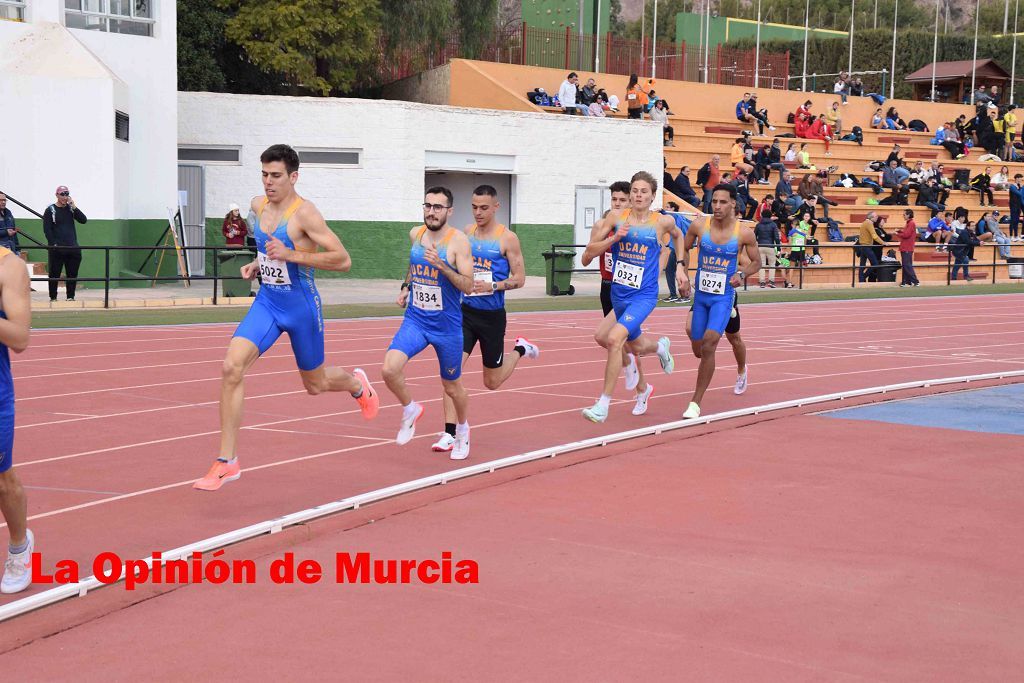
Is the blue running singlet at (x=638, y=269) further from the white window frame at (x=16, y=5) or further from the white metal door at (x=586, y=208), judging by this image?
the white metal door at (x=586, y=208)

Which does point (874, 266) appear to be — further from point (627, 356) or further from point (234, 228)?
point (627, 356)

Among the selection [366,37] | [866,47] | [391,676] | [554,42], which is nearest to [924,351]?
[391,676]

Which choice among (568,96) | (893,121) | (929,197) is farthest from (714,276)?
(893,121)

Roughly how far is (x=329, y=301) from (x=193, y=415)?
44.3 ft

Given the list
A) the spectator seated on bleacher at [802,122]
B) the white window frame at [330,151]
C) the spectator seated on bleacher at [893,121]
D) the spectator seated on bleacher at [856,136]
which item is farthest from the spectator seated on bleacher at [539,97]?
the spectator seated on bleacher at [893,121]

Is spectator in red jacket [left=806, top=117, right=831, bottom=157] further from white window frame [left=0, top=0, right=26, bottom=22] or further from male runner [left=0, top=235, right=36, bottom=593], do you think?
male runner [left=0, top=235, right=36, bottom=593]

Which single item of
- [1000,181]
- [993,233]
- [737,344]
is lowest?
[737,344]

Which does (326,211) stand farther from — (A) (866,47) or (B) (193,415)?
(A) (866,47)

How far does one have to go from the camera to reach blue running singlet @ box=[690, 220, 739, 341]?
11.4 m

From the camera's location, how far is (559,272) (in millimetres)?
27469

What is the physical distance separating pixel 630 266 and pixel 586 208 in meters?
23.8

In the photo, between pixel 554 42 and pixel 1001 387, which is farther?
pixel 554 42

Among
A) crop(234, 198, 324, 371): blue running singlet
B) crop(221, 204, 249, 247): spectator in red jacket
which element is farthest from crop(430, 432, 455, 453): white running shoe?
crop(221, 204, 249, 247): spectator in red jacket

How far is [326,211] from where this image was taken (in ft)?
102
